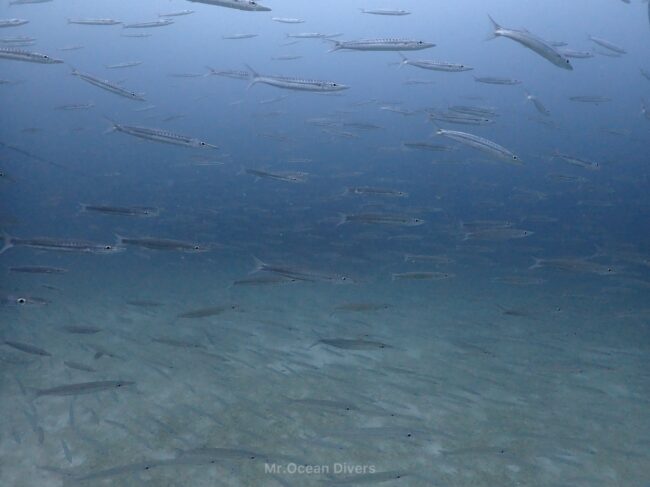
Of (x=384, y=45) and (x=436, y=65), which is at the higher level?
(x=384, y=45)

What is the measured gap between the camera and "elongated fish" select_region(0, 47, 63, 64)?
572 cm

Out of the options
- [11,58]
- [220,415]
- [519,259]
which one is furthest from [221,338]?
[519,259]

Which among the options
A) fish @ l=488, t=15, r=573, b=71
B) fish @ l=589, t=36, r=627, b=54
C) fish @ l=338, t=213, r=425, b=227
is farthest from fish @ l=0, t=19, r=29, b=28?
fish @ l=589, t=36, r=627, b=54

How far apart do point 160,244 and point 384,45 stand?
359cm

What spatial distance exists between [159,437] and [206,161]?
5678 millimetres

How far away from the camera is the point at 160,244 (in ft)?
19.0

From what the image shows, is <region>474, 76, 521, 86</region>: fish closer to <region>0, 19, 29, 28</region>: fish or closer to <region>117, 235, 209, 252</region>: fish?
<region>117, 235, 209, 252</region>: fish

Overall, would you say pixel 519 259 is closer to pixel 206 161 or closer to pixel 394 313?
pixel 394 313

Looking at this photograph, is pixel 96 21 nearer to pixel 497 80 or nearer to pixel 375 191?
pixel 375 191

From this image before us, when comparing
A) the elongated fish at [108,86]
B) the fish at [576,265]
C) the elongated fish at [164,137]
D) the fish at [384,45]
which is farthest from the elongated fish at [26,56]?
the fish at [576,265]

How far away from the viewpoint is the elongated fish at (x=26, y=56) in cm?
572

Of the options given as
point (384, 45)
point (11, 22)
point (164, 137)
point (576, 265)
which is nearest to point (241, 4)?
point (384, 45)

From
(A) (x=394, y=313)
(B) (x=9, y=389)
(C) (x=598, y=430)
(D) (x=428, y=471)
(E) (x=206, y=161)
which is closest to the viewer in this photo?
(D) (x=428, y=471)

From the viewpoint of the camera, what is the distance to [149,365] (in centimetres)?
659
